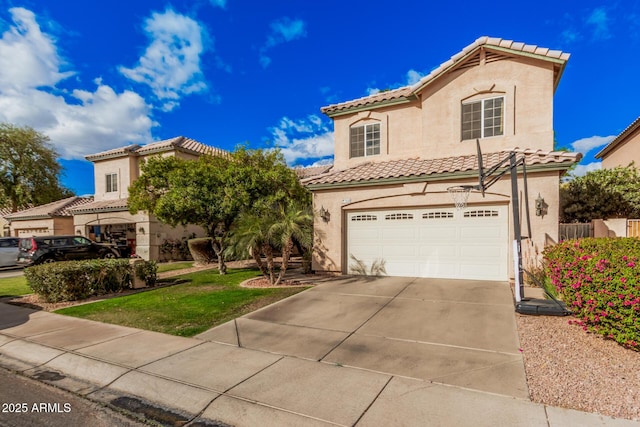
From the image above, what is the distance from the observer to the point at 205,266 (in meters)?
16.2

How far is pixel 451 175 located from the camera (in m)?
10.3

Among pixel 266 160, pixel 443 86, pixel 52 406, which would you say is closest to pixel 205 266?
pixel 266 160

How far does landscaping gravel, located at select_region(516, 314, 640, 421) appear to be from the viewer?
3.43 metres

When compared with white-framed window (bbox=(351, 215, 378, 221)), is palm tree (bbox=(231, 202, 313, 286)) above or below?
below

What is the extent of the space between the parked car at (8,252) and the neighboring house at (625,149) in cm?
3368

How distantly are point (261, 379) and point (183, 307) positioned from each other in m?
4.65

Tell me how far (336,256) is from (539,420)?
9102 millimetres

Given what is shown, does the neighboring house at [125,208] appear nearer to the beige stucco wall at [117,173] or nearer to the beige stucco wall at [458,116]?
the beige stucco wall at [117,173]

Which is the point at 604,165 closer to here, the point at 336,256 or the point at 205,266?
the point at 336,256

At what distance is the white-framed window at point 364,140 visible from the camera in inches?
547

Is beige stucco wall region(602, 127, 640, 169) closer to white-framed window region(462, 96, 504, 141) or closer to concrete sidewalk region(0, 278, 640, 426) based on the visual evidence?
white-framed window region(462, 96, 504, 141)

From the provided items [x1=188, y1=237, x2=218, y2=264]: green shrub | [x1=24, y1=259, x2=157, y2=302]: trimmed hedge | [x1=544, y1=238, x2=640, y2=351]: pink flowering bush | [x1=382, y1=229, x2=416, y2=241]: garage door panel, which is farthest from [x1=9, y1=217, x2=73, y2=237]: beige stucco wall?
[x1=544, y1=238, x2=640, y2=351]: pink flowering bush

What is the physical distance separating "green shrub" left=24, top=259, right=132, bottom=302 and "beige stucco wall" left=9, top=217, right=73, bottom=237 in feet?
57.1

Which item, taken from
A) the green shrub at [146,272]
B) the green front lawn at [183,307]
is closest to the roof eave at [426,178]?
the green front lawn at [183,307]
